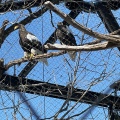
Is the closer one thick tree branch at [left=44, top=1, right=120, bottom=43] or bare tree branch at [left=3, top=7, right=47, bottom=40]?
thick tree branch at [left=44, top=1, right=120, bottom=43]

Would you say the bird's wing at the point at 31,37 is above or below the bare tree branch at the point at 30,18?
above

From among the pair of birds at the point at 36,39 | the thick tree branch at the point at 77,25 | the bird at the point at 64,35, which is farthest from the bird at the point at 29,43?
the thick tree branch at the point at 77,25

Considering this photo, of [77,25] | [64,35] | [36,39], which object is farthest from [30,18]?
[77,25]

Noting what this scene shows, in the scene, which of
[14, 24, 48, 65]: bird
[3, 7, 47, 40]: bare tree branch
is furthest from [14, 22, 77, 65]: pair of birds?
[3, 7, 47, 40]: bare tree branch

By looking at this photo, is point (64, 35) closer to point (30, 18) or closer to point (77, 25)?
point (30, 18)

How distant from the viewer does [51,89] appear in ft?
9.52

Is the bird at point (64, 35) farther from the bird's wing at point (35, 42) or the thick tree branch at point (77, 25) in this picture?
the thick tree branch at point (77, 25)

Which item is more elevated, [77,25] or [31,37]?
[31,37]

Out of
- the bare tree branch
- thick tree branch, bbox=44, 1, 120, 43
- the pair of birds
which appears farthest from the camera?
the pair of birds

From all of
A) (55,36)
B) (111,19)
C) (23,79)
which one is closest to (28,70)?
(23,79)

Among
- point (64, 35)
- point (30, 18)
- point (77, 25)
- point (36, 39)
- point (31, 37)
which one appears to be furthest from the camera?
point (64, 35)

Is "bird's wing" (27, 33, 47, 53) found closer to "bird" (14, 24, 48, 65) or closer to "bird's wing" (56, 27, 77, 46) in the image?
"bird" (14, 24, 48, 65)

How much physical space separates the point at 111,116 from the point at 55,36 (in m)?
0.63

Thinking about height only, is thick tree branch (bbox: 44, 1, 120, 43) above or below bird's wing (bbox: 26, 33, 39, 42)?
below
